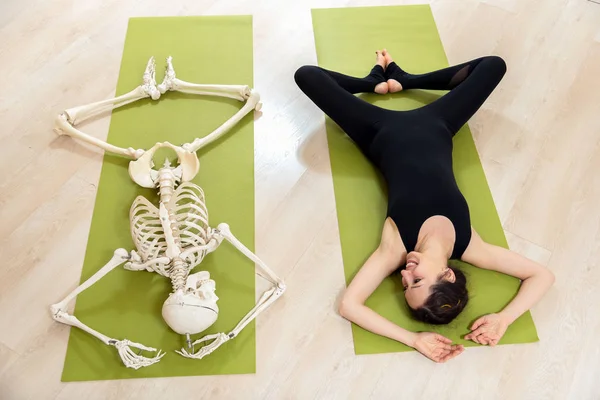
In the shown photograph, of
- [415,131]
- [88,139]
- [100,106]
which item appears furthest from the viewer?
[100,106]

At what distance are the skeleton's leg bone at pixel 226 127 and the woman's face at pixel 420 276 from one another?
91 centimetres

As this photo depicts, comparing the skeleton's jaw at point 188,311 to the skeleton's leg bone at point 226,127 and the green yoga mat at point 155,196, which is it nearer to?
the green yoga mat at point 155,196

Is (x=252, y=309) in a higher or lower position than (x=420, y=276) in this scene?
lower

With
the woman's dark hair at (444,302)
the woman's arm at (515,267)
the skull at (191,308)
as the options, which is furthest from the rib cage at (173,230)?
the woman's arm at (515,267)

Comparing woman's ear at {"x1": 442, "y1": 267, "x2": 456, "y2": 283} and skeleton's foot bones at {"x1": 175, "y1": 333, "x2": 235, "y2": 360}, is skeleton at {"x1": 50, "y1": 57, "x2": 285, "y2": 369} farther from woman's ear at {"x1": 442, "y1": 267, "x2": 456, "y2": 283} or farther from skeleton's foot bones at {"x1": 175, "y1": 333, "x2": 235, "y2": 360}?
woman's ear at {"x1": 442, "y1": 267, "x2": 456, "y2": 283}

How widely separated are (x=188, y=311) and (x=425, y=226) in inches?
31.8

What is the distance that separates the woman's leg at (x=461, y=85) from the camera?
2.11m

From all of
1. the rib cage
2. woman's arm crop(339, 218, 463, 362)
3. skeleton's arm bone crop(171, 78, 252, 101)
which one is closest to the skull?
the rib cage

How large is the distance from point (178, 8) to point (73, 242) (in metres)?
1.40

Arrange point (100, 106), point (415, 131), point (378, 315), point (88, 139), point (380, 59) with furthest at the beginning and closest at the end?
point (380, 59)
point (100, 106)
point (88, 139)
point (415, 131)
point (378, 315)

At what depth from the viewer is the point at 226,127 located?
217cm

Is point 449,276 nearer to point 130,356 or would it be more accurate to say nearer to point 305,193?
point 305,193

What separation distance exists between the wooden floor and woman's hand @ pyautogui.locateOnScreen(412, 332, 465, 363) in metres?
0.04

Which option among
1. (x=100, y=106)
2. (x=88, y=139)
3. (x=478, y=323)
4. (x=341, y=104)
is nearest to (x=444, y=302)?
(x=478, y=323)
